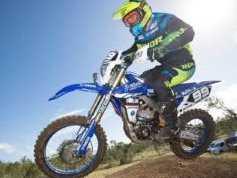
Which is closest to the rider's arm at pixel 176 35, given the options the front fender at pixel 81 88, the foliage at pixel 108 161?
the front fender at pixel 81 88

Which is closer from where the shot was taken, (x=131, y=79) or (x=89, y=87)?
(x=89, y=87)

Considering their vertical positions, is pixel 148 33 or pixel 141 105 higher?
pixel 148 33

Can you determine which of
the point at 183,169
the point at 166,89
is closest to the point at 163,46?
the point at 166,89

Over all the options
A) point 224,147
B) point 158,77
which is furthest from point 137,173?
point 158,77

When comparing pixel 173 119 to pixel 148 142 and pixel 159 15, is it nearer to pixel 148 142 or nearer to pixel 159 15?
pixel 148 142

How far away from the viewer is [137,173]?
30.1m

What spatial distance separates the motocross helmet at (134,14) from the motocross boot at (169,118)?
1693 mm

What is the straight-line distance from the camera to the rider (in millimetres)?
7805

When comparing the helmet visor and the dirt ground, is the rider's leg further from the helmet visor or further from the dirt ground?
the dirt ground

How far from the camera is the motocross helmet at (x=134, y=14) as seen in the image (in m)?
7.75

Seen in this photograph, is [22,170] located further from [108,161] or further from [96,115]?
[96,115]

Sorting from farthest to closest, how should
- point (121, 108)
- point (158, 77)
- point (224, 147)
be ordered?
point (224, 147) → point (158, 77) → point (121, 108)

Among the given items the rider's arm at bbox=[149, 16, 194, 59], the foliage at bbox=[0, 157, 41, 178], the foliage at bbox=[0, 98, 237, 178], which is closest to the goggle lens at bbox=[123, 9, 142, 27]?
the rider's arm at bbox=[149, 16, 194, 59]

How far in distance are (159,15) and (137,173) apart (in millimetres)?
23357
